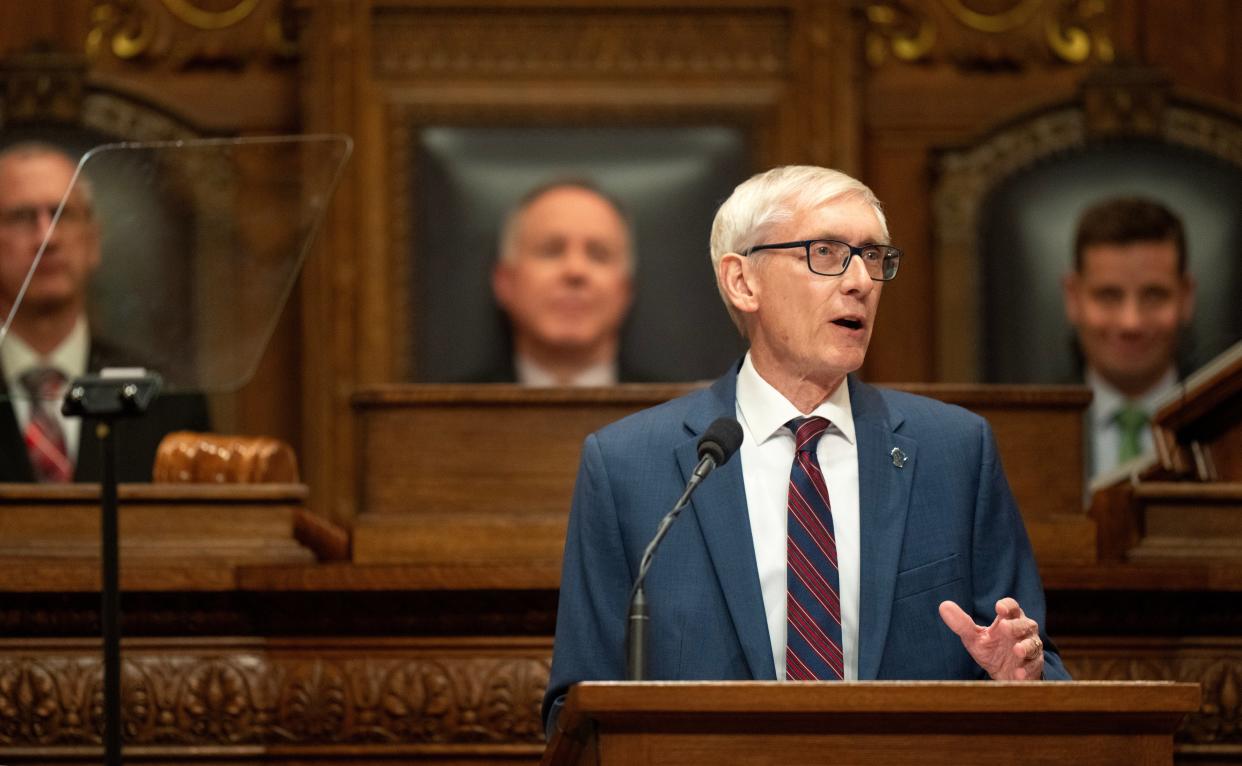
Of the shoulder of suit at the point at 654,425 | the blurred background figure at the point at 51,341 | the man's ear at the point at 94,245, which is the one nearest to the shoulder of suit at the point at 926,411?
the shoulder of suit at the point at 654,425

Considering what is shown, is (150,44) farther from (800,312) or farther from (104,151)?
(800,312)

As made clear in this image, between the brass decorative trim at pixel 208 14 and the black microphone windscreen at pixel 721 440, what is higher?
the brass decorative trim at pixel 208 14

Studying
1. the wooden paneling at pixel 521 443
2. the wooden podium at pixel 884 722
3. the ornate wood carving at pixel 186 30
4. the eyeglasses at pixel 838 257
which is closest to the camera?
the wooden podium at pixel 884 722

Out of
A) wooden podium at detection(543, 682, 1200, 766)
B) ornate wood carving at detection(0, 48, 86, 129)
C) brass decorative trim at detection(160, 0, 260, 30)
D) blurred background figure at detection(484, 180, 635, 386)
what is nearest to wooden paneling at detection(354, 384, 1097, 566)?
wooden podium at detection(543, 682, 1200, 766)

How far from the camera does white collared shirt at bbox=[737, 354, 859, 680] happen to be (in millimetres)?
2891

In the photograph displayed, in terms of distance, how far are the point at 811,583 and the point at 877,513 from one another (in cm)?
15

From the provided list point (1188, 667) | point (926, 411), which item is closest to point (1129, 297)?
point (1188, 667)

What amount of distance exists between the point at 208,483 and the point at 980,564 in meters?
1.68

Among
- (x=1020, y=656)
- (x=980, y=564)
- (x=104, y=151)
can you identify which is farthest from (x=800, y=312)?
(x=104, y=151)

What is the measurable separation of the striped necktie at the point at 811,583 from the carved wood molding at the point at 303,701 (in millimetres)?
964

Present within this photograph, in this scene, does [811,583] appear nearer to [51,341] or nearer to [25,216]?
[51,341]

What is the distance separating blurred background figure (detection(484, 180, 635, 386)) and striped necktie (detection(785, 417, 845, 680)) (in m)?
3.38

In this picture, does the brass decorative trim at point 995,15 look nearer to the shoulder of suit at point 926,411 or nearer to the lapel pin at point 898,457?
the shoulder of suit at point 926,411

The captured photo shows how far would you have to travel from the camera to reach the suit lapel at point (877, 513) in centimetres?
286
